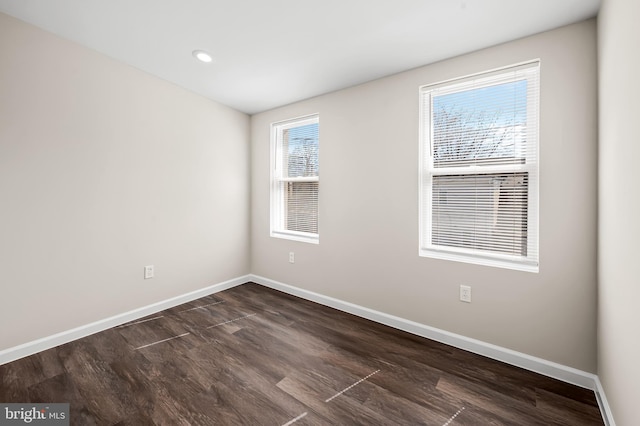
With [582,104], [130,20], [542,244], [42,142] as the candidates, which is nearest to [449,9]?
[582,104]

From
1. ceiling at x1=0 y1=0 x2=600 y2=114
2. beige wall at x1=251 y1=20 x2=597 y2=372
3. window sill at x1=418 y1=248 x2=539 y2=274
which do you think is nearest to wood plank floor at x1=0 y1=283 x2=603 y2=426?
beige wall at x1=251 y1=20 x2=597 y2=372

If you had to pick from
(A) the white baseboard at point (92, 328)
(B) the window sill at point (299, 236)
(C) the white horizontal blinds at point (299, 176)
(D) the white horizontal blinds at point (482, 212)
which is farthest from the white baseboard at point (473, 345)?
(A) the white baseboard at point (92, 328)

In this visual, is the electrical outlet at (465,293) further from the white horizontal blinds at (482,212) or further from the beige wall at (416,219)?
the white horizontal blinds at (482,212)

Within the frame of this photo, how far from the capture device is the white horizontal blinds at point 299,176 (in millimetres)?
3355

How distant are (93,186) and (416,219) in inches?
113

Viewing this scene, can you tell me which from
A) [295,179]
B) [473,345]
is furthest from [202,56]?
[473,345]

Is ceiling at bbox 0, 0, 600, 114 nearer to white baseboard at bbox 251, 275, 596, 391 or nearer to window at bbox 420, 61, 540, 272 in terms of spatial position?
window at bbox 420, 61, 540, 272

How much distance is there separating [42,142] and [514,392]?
3.78 metres

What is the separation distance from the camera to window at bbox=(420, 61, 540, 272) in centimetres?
202

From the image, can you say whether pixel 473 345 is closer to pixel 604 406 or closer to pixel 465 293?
pixel 465 293

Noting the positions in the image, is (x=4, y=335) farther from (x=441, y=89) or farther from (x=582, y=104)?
(x=582, y=104)

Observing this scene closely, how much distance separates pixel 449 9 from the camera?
1.76m

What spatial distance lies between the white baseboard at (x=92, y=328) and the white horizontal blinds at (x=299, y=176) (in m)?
1.31

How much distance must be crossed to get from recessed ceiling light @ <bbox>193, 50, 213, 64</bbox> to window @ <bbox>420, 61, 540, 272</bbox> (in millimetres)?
1927
